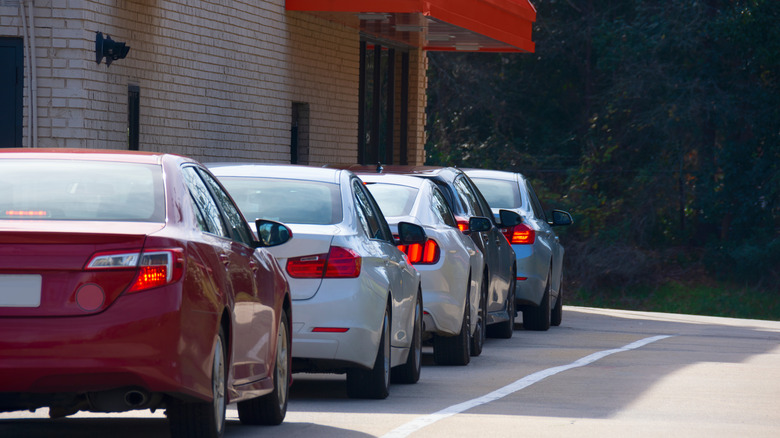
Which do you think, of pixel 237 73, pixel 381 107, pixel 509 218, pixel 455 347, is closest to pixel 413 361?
pixel 455 347

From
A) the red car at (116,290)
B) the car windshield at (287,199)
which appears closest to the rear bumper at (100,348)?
the red car at (116,290)

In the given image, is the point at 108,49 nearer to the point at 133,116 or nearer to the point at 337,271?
the point at 133,116

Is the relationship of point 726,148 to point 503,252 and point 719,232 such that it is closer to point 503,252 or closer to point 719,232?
point 719,232

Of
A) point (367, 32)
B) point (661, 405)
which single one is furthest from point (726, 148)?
point (661, 405)

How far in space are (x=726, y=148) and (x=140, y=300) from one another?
116 ft

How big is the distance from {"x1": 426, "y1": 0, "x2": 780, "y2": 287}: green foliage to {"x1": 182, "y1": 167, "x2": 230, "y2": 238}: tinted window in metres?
32.4

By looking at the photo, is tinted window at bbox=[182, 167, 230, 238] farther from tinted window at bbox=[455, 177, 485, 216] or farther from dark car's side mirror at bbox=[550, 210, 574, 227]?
dark car's side mirror at bbox=[550, 210, 574, 227]

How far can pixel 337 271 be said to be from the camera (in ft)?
32.2

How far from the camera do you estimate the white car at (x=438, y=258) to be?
12719 mm

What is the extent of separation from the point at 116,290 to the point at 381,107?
2257 cm

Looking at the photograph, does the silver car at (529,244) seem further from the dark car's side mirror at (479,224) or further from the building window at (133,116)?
the building window at (133,116)

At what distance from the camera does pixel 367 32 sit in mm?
25688

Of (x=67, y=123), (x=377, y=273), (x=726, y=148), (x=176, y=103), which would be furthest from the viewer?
(x=726, y=148)

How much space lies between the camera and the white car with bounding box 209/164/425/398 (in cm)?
983
